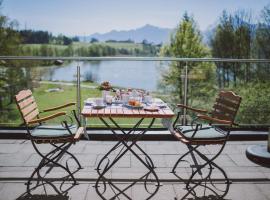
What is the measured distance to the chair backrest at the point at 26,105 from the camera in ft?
11.6

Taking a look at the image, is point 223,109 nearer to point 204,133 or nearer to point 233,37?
point 204,133

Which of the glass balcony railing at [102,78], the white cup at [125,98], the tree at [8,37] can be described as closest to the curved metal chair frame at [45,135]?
the white cup at [125,98]

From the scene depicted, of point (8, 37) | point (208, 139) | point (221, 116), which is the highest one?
point (8, 37)

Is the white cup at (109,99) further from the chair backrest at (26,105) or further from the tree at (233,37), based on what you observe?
the tree at (233,37)

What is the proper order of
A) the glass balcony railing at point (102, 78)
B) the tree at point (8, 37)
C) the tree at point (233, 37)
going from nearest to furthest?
the glass balcony railing at point (102, 78)
the tree at point (8, 37)
the tree at point (233, 37)

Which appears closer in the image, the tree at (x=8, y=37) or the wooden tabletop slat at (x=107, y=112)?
the wooden tabletop slat at (x=107, y=112)

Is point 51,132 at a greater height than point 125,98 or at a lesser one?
lesser

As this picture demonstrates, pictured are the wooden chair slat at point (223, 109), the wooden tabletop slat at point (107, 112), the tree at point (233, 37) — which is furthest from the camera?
the tree at point (233, 37)

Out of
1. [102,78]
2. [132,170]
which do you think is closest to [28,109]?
[132,170]

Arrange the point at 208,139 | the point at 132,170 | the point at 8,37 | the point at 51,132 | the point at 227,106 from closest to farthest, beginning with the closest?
the point at 208,139
the point at 51,132
the point at 227,106
the point at 132,170
the point at 8,37

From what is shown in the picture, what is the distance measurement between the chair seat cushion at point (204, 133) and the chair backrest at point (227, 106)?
0.69 feet

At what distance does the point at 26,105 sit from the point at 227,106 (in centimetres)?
235

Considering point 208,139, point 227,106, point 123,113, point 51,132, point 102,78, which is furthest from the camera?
point 102,78

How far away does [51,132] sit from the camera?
3.64 m
